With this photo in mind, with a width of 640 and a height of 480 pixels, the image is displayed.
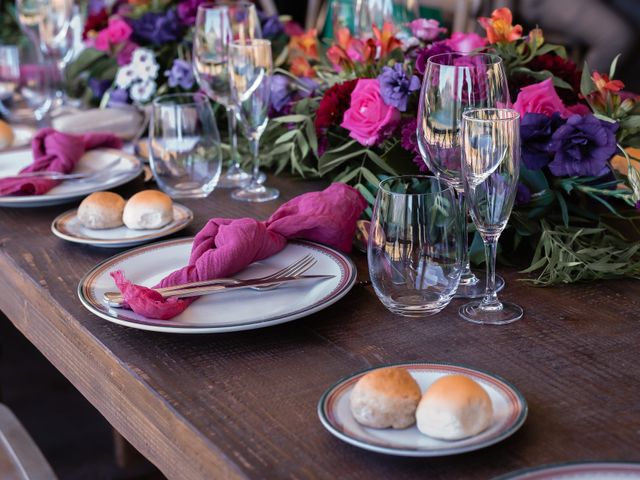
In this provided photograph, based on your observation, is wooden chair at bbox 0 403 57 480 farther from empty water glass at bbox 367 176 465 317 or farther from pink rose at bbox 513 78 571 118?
pink rose at bbox 513 78 571 118

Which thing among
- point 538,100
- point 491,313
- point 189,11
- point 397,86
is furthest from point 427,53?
point 189,11

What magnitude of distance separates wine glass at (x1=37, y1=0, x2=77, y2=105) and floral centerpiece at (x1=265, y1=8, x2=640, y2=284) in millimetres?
668

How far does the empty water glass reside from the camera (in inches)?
30.6

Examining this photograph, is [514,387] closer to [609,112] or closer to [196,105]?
[609,112]

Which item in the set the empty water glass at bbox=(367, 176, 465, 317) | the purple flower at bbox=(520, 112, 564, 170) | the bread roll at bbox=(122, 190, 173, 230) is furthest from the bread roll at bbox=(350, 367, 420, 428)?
the bread roll at bbox=(122, 190, 173, 230)

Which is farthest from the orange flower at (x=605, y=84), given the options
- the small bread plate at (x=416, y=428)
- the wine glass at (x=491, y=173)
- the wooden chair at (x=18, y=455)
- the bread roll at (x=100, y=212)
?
the wooden chair at (x=18, y=455)

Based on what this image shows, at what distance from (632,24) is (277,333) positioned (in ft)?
4.33

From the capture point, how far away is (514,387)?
2.19ft

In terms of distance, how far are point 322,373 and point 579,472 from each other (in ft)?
0.79

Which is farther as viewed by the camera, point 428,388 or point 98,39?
point 98,39

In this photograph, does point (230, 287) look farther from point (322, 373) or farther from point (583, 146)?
point (583, 146)

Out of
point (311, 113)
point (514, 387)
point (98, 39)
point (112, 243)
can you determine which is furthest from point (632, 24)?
point (514, 387)

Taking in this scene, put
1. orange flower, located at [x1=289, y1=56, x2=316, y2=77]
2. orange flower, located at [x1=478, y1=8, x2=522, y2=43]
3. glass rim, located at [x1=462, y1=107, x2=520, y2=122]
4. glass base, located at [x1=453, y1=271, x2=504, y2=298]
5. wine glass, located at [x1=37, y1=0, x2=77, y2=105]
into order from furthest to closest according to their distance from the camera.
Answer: wine glass, located at [x1=37, y1=0, x2=77, y2=105] < orange flower, located at [x1=289, y1=56, x2=316, y2=77] < orange flower, located at [x1=478, y1=8, x2=522, y2=43] < glass base, located at [x1=453, y1=271, x2=504, y2=298] < glass rim, located at [x1=462, y1=107, x2=520, y2=122]

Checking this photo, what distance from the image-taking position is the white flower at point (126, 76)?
1621mm
